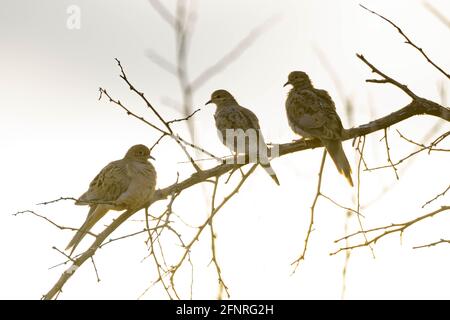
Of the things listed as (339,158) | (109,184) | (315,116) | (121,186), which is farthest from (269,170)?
(109,184)

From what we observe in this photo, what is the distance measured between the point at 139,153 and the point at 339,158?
7.64 feet

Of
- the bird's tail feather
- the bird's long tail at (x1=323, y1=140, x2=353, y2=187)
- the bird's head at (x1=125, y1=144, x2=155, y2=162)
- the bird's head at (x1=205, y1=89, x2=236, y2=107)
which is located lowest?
the bird's tail feather

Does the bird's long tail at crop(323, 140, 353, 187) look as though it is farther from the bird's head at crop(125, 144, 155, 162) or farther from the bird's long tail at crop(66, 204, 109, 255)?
the bird's long tail at crop(66, 204, 109, 255)

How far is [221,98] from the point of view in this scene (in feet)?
28.8

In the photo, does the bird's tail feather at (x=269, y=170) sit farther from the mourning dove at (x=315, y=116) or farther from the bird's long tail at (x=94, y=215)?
the bird's long tail at (x=94, y=215)

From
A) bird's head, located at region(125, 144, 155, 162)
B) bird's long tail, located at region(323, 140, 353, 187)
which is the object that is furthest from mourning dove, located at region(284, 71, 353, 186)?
bird's head, located at region(125, 144, 155, 162)

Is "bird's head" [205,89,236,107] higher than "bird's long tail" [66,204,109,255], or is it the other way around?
"bird's head" [205,89,236,107]

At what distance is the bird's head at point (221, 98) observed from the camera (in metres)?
8.72

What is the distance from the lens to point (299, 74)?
8.23 metres

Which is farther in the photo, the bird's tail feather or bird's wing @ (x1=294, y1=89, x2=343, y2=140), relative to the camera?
bird's wing @ (x1=294, y1=89, x2=343, y2=140)

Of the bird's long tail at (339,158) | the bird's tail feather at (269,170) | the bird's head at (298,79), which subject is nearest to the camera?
the bird's tail feather at (269,170)

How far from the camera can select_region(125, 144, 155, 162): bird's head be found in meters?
7.69

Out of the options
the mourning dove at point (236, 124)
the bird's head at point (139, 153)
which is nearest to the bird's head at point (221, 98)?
the mourning dove at point (236, 124)
